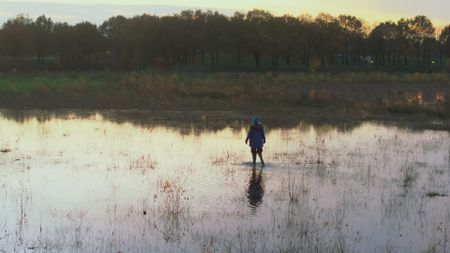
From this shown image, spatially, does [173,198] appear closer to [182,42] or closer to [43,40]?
[182,42]

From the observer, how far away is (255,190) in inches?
640

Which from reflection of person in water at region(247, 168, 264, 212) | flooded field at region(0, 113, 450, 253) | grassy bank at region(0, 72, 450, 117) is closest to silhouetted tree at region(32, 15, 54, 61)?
grassy bank at region(0, 72, 450, 117)

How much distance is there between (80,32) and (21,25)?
1259 centimetres

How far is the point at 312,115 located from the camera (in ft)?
122

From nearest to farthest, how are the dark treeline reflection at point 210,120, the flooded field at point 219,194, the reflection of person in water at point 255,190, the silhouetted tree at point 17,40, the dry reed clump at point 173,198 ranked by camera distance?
the flooded field at point 219,194 → the dry reed clump at point 173,198 → the reflection of person in water at point 255,190 → the dark treeline reflection at point 210,120 → the silhouetted tree at point 17,40

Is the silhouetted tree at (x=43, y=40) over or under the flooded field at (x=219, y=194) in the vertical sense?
over

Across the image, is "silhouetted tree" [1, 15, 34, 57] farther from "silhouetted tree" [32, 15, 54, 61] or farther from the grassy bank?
the grassy bank

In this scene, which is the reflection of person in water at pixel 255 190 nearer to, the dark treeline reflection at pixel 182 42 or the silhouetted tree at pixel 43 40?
the dark treeline reflection at pixel 182 42

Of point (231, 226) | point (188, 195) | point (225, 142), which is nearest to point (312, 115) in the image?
point (225, 142)

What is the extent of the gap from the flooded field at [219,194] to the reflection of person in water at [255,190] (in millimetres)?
52

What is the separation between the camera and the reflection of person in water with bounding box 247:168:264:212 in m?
14.9

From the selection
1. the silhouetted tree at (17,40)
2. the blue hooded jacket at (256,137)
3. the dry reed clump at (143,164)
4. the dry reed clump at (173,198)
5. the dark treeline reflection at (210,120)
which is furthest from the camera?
→ the silhouetted tree at (17,40)

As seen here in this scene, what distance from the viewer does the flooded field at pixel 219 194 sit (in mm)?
11844

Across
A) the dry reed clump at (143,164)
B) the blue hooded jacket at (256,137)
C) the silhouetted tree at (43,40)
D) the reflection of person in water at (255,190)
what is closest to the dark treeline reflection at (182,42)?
the silhouetted tree at (43,40)
